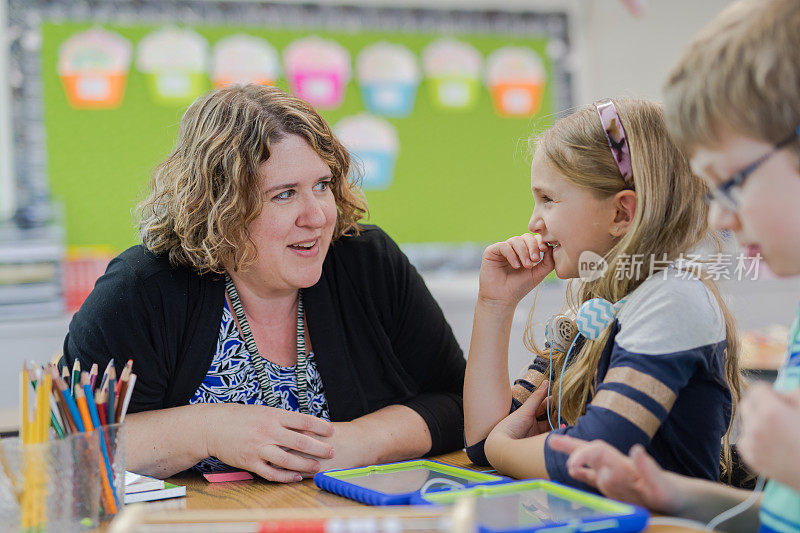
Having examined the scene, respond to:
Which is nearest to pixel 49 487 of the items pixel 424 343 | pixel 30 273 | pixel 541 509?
pixel 541 509

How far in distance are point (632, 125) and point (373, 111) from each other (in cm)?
245

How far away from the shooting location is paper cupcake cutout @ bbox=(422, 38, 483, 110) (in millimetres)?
3566

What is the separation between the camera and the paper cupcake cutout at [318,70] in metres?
3.42

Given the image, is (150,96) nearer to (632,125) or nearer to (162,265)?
(162,265)

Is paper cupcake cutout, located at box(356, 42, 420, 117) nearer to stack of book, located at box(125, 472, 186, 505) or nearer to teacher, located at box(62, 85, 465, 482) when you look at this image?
teacher, located at box(62, 85, 465, 482)

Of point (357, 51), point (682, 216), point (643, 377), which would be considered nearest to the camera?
point (643, 377)

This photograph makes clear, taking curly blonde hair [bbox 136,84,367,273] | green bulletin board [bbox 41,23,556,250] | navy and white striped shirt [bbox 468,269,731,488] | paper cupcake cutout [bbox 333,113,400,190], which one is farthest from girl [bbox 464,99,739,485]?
paper cupcake cutout [bbox 333,113,400,190]

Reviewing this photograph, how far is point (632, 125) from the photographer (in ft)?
3.76

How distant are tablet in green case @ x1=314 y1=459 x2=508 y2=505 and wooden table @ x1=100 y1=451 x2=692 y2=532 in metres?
0.01

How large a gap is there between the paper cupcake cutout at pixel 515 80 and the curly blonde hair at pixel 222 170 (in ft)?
7.37

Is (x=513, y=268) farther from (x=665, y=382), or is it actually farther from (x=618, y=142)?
(x=665, y=382)

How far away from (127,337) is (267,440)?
0.31m

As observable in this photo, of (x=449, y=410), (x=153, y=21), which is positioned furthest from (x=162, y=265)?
(x=153, y=21)

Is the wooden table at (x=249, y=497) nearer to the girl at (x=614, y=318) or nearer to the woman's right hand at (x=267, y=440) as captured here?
the woman's right hand at (x=267, y=440)
